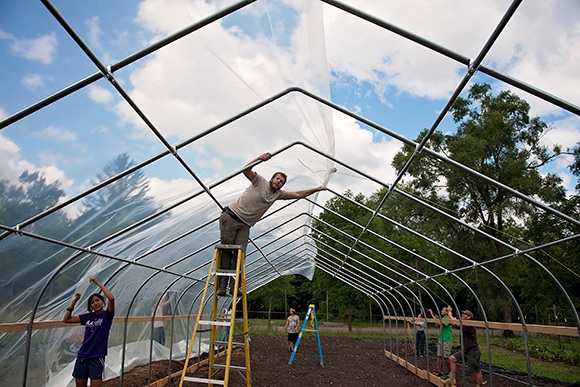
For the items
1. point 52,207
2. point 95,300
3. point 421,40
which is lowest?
point 95,300

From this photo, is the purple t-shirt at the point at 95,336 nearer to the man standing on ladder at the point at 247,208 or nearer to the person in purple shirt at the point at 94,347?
the person in purple shirt at the point at 94,347

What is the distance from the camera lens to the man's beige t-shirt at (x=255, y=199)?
559 cm

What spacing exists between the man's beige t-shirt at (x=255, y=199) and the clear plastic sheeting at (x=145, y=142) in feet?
1.15

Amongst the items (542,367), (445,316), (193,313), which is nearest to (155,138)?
(445,316)

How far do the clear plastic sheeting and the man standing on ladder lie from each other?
0.36 metres

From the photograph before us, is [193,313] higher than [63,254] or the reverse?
the reverse

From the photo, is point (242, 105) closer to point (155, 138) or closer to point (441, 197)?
point (155, 138)

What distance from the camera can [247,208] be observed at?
5.69 metres

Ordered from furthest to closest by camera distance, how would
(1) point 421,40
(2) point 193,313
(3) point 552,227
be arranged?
(3) point 552,227
(2) point 193,313
(1) point 421,40

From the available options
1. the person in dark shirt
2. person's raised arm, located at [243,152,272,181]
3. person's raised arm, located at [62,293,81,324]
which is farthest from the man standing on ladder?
the person in dark shirt

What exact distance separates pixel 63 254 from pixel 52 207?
1.22m

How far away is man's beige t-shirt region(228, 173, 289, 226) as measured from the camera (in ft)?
18.3

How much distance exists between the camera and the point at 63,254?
214 inches

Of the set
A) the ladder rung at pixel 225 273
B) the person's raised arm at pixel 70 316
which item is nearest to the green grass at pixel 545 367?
the ladder rung at pixel 225 273
